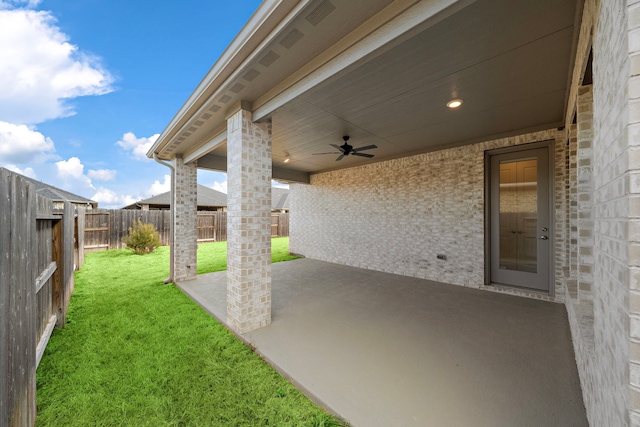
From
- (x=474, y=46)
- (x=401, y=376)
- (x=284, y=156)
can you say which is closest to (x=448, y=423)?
(x=401, y=376)

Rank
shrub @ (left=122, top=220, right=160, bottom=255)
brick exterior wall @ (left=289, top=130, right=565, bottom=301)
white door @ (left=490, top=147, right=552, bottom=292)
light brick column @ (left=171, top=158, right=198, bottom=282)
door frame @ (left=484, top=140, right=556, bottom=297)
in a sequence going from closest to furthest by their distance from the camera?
door frame @ (left=484, top=140, right=556, bottom=297) → white door @ (left=490, top=147, right=552, bottom=292) → brick exterior wall @ (left=289, top=130, right=565, bottom=301) → light brick column @ (left=171, top=158, right=198, bottom=282) → shrub @ (left=122, top=220, right=160, bottom=255)

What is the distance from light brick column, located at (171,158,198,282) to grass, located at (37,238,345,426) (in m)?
1.43

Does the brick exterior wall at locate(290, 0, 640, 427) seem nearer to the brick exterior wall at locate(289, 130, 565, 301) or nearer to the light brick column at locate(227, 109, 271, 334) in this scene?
the brick exterior wall at locate(289, 130, 565, 301)

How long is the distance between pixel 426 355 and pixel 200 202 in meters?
17.0

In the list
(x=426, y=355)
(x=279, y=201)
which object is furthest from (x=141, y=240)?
(x=279, y=201)

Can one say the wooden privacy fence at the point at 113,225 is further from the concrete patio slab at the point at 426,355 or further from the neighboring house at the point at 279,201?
the neighboring house at the point at 279,201

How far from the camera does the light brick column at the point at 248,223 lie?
3004 millimetres

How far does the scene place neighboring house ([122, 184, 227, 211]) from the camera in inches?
624

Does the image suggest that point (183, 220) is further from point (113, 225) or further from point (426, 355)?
point (113, 225)

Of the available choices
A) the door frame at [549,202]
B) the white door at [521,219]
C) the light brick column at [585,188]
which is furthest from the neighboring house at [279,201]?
the light brick column at [585,188]

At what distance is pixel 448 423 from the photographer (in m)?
1.67

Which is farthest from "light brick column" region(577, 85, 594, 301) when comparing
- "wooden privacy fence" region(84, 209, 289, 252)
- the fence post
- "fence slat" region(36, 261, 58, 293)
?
"wooden privacy fence" region(84, 209, 289, 252)

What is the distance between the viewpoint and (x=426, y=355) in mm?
2488

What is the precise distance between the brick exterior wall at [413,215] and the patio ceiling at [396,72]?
0.91 metres
